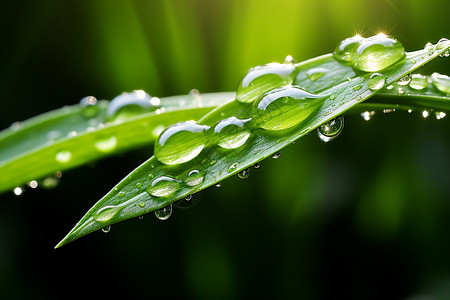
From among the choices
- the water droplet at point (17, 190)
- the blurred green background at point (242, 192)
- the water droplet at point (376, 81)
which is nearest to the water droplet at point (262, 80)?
the water droplet at point (376, 81)

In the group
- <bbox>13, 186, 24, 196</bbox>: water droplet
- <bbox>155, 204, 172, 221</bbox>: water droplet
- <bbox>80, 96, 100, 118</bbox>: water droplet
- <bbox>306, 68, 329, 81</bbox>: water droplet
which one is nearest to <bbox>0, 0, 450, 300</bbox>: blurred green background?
<bbox>80, 96, 100, 118</bbox>: water droplet

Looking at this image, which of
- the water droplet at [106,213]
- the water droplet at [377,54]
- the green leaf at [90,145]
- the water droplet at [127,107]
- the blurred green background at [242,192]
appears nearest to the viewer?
the water droplet at [106,213]

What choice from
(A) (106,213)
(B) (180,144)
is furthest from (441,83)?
(A) (106,213)

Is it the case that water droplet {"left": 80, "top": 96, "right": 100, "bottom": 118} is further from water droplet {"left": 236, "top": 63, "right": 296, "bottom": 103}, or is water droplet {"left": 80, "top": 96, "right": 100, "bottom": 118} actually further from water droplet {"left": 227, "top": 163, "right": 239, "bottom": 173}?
water droplet {"left": 227, "top": 163, "right": 239, "bottom": 173}

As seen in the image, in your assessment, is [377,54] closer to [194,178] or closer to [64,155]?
[194,178]

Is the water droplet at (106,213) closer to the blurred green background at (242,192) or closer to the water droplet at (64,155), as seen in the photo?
the water droplet at (64,155)
